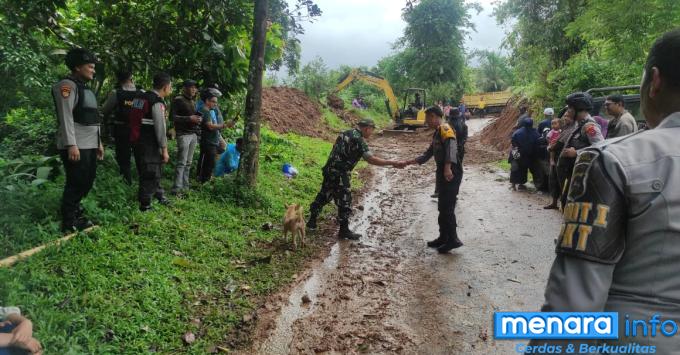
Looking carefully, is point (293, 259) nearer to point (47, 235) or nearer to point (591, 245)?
point (47, 235)

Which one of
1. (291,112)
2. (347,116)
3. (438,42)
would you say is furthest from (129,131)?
(438,42)

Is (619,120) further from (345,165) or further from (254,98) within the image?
(254,98)

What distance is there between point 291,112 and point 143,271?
48.7 feet

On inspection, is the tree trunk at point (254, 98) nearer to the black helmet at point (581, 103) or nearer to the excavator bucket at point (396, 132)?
the black helmet at point (581, 103)

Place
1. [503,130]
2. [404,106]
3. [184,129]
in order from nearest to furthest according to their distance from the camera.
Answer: [184,129] → [503,130] → [404,106]

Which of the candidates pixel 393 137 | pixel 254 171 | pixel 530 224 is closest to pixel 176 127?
pixel 254 171

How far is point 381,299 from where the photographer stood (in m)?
4.37

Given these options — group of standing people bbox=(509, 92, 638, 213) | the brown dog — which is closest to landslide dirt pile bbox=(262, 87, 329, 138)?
group of standing people bbox=(509, 92, 638, 213)

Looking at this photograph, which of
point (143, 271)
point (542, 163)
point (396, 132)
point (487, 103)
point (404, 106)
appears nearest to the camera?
point (143, 271)

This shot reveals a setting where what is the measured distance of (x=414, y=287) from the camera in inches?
184

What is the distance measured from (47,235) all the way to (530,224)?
6711 millimetres

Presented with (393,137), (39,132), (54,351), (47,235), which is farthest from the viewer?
(393,137)

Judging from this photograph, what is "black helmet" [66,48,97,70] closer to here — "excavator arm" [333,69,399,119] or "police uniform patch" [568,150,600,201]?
"police uniform patch" [568,150,600,201]

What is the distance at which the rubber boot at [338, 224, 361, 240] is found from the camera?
632cm
